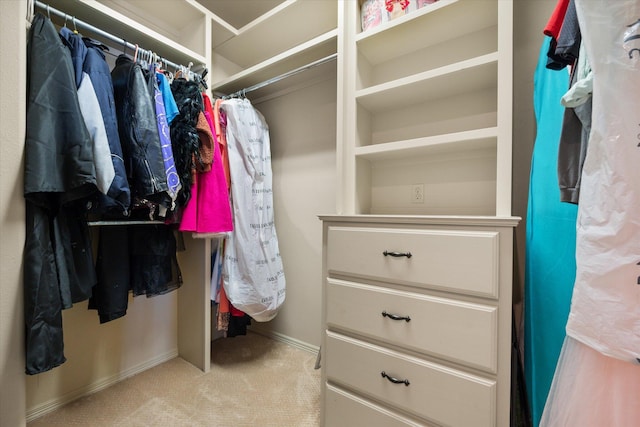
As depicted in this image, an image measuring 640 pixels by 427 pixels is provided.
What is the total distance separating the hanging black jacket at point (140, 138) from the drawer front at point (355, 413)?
1214 mm

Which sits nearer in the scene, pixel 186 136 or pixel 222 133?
pixel 186 136

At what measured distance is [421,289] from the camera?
99 centimetres

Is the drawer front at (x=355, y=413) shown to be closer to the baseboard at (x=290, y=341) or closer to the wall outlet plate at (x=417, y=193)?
the baseboard at (x=290, y=341)

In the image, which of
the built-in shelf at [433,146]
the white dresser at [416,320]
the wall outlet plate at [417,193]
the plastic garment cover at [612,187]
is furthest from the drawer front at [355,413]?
the built-in shelf at [433,146]

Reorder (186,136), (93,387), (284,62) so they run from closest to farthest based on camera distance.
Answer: (186,136) < (93,387) < (284,62)

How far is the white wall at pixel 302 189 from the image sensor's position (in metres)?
1.85

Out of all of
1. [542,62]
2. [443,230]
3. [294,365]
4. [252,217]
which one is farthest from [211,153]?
[542,62]

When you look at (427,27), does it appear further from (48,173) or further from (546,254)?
(48,173)

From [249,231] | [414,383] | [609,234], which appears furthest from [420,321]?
[249,231]

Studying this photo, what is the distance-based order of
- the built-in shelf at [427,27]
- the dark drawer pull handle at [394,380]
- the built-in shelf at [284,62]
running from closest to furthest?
the dark drawer pull handle at [394,380] < the built-in shelf at [427,27] < the built-in shelf at [284,62]

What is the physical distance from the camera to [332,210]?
1.82m

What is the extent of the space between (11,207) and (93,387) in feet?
3.73

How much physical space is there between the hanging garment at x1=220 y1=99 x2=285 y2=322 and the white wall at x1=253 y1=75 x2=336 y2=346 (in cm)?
27

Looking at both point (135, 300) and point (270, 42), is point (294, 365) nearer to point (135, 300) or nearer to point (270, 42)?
point (135, 300)
